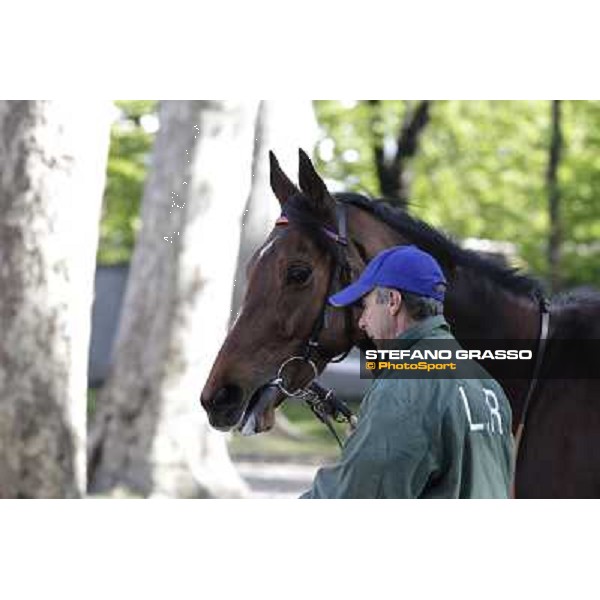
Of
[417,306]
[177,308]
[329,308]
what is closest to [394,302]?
[417,306]

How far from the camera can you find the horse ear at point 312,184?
5.28 meters

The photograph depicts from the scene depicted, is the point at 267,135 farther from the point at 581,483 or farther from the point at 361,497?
the point at 361,497

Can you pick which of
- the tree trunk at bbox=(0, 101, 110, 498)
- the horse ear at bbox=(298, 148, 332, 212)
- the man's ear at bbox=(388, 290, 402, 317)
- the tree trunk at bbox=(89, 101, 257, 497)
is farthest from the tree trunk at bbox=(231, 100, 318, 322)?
the man's ear at bbox=(388, 290, 402, 317)

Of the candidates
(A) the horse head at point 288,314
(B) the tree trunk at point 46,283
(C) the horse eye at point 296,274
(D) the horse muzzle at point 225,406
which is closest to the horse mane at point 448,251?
(A) the horse head at point 288,314

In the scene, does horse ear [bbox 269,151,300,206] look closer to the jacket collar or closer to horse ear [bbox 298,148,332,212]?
horse ear [bbox 298,148,332,212]

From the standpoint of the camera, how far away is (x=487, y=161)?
77.8 feet

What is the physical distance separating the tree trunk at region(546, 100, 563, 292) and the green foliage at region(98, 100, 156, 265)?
5.32m

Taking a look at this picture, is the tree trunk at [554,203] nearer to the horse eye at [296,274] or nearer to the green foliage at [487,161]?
the green foliage at [487,161]

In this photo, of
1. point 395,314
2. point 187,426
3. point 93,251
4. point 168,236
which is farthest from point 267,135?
point 395,314

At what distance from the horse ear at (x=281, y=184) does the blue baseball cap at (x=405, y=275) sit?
5.30 feet

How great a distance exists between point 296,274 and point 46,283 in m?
2.98

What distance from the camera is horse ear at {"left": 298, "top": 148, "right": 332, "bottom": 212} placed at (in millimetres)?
5281

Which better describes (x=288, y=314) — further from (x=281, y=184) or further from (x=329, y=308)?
(x=281, y=184)
